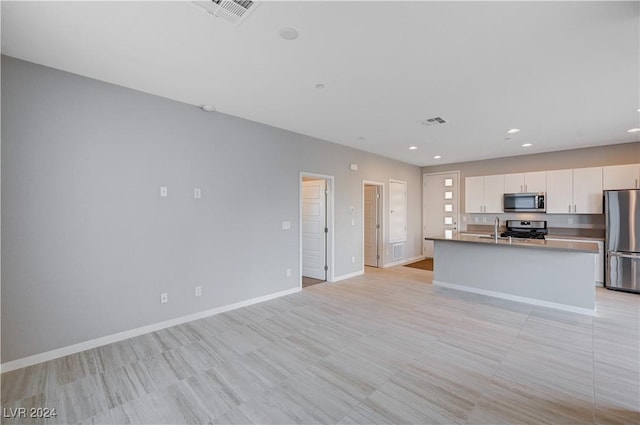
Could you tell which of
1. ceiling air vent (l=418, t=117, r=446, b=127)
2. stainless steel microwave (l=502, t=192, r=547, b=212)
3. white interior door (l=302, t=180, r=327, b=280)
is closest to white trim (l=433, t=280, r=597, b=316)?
white interior door (l=302, t=180, r=327, b=280)

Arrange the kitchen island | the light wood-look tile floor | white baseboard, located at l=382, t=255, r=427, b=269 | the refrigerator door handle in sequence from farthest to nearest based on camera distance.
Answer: white baseboard, located at l=382, t=255, r=427, b=269 < the refrigerator door handle < the kitchen island < the light wood-look tile floor

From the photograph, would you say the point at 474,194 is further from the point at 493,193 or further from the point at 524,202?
the point at 524,202

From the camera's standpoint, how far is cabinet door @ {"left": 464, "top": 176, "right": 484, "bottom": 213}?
6.99 metres

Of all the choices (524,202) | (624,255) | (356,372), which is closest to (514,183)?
(524,202)

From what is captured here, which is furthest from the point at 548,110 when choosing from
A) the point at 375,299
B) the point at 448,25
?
the point at 375,299

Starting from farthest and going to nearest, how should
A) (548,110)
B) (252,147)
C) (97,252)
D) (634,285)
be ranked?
(634,285)
(252,147)
(548,110)
(97,252)

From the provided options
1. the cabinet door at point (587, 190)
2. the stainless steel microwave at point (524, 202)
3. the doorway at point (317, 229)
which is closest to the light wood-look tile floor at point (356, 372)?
the doorway at point (317, 229)

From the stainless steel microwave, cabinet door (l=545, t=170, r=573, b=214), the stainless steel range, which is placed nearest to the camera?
cabinet door (l=545, t=170, r=573, b=214)

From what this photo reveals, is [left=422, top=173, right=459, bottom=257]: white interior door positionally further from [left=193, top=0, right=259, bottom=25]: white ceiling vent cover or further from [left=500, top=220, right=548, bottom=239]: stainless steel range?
[left=193, top=0, right=259, bottom=25]: white ceiling vent cover

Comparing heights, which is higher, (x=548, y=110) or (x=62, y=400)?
(x=548, y=110)

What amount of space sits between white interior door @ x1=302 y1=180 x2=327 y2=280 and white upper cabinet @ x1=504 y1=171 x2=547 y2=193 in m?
4.35

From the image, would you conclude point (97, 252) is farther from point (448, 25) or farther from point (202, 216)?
point (448, 25)

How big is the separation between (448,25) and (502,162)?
20.0ft

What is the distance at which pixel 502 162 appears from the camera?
7008 millimetres
